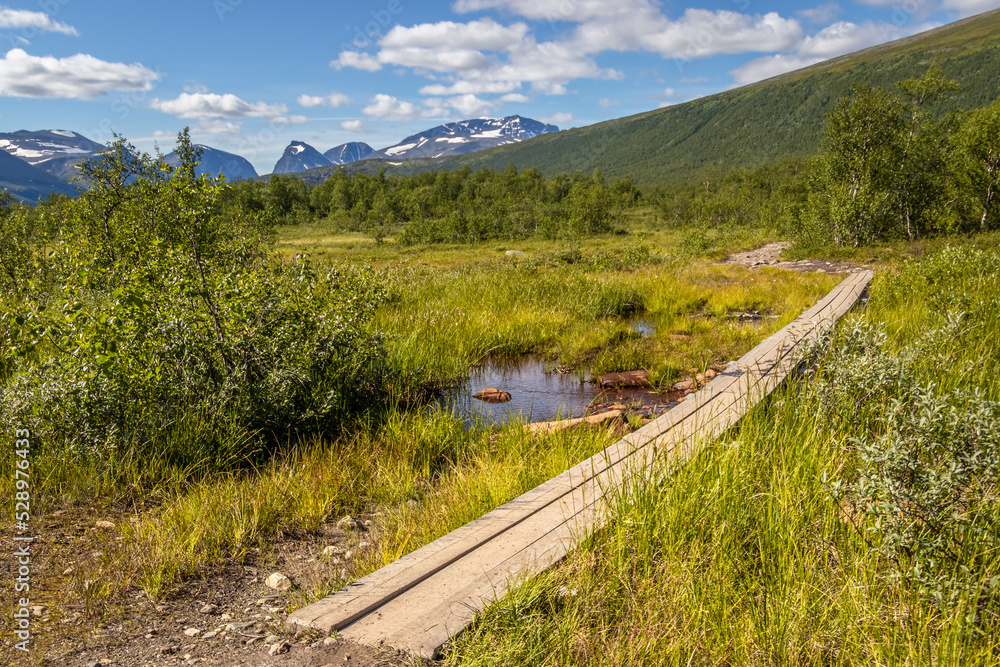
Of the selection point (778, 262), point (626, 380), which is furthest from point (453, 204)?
point (626, 380)

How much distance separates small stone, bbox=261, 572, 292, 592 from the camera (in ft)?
9.67

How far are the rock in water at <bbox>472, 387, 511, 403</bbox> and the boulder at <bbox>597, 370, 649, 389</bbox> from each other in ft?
4.55

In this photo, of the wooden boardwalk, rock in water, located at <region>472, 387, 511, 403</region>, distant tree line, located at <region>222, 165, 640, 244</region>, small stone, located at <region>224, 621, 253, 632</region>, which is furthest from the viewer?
distant tree line, located at <region>222, 165, 640, 244</region>

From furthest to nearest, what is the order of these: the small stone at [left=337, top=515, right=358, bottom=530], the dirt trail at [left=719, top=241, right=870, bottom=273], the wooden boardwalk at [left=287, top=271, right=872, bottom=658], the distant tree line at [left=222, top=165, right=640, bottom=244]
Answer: the distant tree line at [left=222, top=165, right=640, bottom=244]
the dirt trail at [left=719, top=241, right=870, bottom=273]
the small stone at [left=337, top=515, right=358, bottom=530]
the wooden boardwalk at [left=287, top=271, right=872, bottom=658]

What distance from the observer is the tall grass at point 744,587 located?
1.93m

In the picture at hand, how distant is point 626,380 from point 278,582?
17.8ft

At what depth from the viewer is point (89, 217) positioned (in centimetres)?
841

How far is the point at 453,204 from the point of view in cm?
6712

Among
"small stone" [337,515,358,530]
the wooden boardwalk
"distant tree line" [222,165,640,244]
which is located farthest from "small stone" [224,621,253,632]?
"distant tree line" [222,165,640,244]

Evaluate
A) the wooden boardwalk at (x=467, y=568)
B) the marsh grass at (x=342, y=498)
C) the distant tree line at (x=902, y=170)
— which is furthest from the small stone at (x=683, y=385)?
the distant tree line at (x=902, y=170)

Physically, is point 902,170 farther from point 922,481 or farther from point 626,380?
point 922,481

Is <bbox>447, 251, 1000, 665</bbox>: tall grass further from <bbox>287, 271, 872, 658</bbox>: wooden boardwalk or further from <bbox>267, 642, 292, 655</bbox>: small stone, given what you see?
<bbox>267, 642, 292, 655</bbox>: small stone

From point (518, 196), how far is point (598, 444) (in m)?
72.2

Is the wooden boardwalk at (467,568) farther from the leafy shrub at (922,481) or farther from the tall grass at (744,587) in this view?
the leafy shrub at (922,481)
